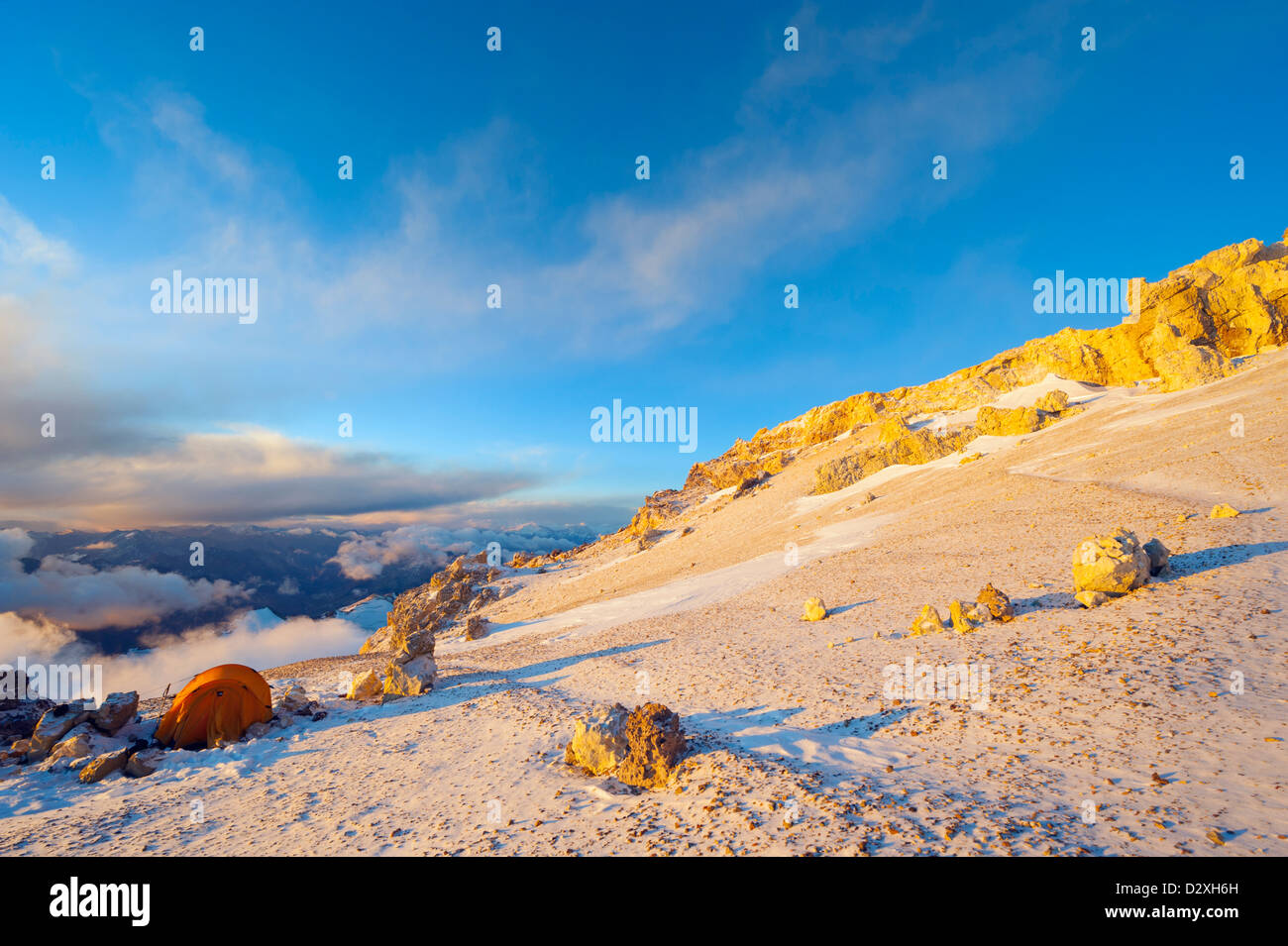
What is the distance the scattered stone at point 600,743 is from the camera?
1022cm

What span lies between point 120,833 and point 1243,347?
311 ft

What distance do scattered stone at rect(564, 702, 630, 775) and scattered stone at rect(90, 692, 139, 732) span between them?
579 inches

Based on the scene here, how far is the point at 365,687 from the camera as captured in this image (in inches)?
731

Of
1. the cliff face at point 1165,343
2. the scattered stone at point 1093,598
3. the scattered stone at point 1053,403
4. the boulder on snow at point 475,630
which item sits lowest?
the boulder on snow at point 475,630

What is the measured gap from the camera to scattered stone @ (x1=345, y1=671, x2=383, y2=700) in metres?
18.5

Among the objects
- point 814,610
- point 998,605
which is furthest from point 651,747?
point 814,610

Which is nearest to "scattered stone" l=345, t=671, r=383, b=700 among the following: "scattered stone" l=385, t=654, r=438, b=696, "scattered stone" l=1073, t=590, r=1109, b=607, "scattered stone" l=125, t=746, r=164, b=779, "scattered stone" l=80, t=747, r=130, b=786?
"scattered stone" l=385, t=654, r=438, b=696

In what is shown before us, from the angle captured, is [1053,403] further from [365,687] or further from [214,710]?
[214,710]

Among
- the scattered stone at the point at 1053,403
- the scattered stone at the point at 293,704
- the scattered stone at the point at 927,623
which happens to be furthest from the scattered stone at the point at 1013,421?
the scattered stone at the point at 293,704

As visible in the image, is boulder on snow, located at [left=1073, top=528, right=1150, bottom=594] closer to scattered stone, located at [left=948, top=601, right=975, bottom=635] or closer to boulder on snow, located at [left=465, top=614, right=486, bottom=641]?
scattered stone, located at [left=948, top=601, right=975, bottom=635]

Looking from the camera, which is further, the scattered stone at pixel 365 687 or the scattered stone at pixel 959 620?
the scattered stone at pixel 365 687

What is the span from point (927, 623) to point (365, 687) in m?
20.4

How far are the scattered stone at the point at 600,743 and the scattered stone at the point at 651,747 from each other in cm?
18

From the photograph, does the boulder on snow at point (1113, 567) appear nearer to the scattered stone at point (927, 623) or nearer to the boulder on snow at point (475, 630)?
the scattered stone at point (927, 623)
